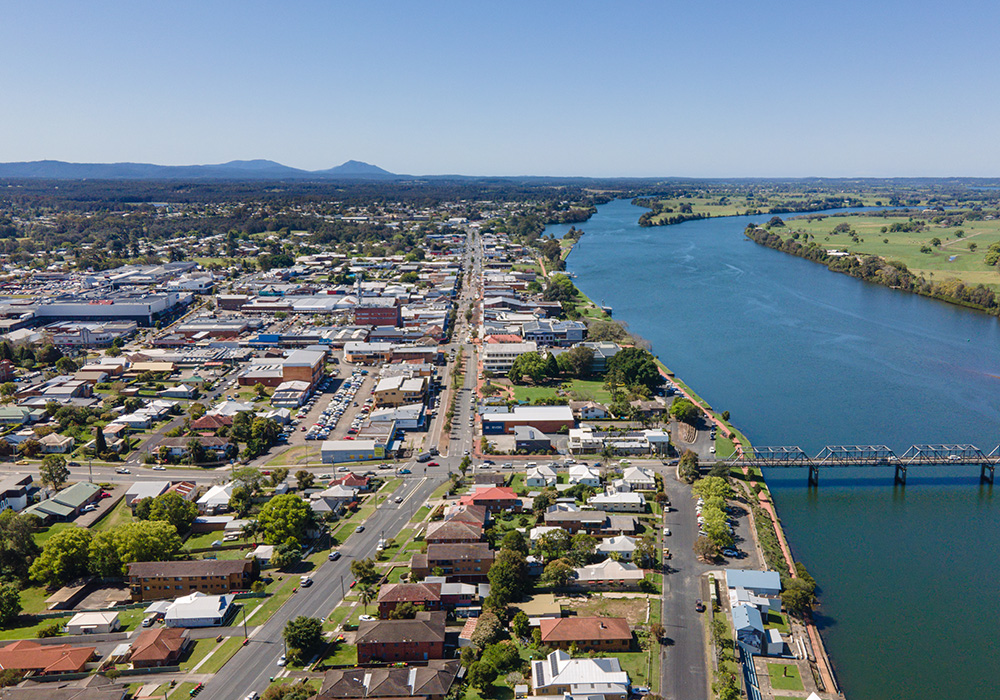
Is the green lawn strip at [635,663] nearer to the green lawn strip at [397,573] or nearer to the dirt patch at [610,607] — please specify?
the dirt patch at [610,607]

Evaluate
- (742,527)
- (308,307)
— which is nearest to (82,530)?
(742,527)

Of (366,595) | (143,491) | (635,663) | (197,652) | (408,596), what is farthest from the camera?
(143,491)

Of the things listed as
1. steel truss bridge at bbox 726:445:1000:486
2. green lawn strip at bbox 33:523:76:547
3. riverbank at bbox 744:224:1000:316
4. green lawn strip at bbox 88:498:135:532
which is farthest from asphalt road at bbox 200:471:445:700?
riverbank at bbox 744:224:1000:316

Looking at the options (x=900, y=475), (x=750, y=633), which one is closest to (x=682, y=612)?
(x=750, y=633)

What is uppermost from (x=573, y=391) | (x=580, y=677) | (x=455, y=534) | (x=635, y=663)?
(x=573, y=391)

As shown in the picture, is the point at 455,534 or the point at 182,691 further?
the point at 455,534

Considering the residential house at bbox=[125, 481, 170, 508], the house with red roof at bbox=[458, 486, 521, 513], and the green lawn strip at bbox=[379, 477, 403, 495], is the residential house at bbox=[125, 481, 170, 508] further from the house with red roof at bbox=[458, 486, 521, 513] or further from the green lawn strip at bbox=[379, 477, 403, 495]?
the house with red roof at bbox=[458, 486, 521, 513]

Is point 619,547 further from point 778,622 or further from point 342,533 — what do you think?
point 342,533
